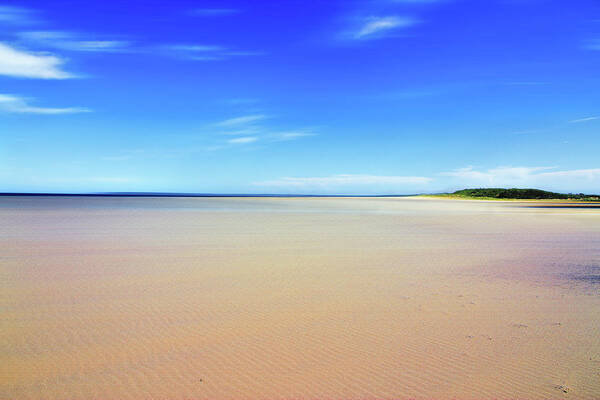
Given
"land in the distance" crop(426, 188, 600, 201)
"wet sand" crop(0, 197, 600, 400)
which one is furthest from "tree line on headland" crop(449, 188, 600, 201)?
"wet sand" crop(0, 197, 600, 400)

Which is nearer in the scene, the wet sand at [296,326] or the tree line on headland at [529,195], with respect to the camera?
the wet sand at [296,326]

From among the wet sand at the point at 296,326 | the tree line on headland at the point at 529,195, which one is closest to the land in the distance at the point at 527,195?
the tree line on headland at the point at 529,195

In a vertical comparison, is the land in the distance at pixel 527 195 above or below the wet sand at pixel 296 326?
above

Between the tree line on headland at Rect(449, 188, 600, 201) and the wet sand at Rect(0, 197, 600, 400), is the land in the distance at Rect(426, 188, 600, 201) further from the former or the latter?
the wet sand at Rect(0, 197, 600, 400)

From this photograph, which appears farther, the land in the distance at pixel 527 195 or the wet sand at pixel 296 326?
the land in the distance at pixel 527 195

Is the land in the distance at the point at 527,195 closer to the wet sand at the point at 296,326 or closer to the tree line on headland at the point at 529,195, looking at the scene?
the tree line on headland at the point at 529,195

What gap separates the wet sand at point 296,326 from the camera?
3770 mm

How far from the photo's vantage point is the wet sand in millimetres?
3770

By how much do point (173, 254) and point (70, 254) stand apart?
8.30 feet

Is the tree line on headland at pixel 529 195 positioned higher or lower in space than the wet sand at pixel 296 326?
higher

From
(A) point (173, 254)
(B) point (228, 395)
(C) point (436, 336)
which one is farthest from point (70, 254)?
(C) point (436, 336)

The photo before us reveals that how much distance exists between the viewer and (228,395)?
361 centimetres

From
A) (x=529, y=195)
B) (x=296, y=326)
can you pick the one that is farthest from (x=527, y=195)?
(x=296, y=326)

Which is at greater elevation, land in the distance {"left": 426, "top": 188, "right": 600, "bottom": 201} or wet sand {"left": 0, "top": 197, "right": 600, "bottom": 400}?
land in the distance {"left": 426, "top": 188, "right": 600, "bottom": 201}
